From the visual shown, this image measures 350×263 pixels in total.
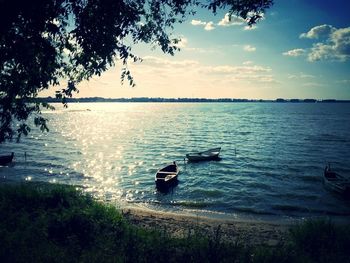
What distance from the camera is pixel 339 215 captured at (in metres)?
22.1

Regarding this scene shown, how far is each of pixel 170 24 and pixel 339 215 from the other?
20.0 meters

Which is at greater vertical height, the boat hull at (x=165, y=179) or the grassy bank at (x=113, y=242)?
the grassy bank at (x=113, y=242)

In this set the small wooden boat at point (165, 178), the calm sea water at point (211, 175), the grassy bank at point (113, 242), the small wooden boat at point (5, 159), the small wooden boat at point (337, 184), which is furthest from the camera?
the small wooden boat at point (5, 159)

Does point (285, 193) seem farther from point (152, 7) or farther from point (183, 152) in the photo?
point (183, 152)

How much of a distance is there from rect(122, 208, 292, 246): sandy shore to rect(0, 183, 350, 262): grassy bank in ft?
12.2

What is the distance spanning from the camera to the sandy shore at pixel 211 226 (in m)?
16.9

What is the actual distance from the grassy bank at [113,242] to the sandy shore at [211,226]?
371cm

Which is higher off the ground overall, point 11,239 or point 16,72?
point 16,72

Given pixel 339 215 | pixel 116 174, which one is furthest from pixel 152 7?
pixel 116 174

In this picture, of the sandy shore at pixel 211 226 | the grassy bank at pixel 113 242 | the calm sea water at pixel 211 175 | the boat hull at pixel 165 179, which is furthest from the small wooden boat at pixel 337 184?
the boat hull at pixel 165 179

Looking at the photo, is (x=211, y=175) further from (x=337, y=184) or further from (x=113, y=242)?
(x=113, y=242)

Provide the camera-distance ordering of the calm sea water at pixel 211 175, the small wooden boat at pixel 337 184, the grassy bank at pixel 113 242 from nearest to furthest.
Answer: the grassy bank at pixel 113 242 < the calm sea water at pixel 211 175 < the small wooden boat at pixel 337 184

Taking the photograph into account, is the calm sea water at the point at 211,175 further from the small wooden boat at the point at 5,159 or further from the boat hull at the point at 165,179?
the small wooden boat at the point at 5,159

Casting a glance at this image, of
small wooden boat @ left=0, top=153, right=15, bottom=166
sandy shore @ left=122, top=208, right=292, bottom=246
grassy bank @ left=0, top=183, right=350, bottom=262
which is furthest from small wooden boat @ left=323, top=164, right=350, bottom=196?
small wooden boat @ left=0, top=153, right=15, bottom=166
